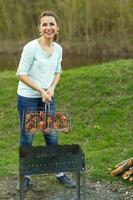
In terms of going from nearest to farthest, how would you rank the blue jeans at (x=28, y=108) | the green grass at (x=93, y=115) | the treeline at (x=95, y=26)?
the blue jeans at (x=28, y=108) < the green grass at (x=93, y=115) < the treeline at (x=95, y=26)

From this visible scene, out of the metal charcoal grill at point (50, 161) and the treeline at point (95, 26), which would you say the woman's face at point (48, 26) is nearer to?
the metal charcoal grill at point (50, 161)

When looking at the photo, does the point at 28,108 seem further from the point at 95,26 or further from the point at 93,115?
the point at 95,26

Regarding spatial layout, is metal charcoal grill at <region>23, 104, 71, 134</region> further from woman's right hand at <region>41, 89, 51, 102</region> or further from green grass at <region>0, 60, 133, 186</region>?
green grass at <region>0, 60, 133, 186</region>

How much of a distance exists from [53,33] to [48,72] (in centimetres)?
37

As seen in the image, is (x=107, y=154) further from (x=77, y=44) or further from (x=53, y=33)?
(x=77, y=44)

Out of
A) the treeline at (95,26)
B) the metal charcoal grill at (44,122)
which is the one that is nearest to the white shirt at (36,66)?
the metal charcoal grill at (44,122)

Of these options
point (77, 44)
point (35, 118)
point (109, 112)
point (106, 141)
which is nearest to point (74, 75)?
point (109, 112)

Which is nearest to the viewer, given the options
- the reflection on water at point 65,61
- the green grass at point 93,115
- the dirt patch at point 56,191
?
the dirt patch at point 56,191

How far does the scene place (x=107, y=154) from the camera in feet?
20.0

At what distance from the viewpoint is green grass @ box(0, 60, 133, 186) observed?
6000 mm

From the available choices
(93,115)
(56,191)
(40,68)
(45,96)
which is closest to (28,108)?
(45,96)

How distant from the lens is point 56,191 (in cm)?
496

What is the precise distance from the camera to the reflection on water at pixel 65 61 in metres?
16.6

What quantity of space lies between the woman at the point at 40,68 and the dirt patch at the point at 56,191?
0.58m
